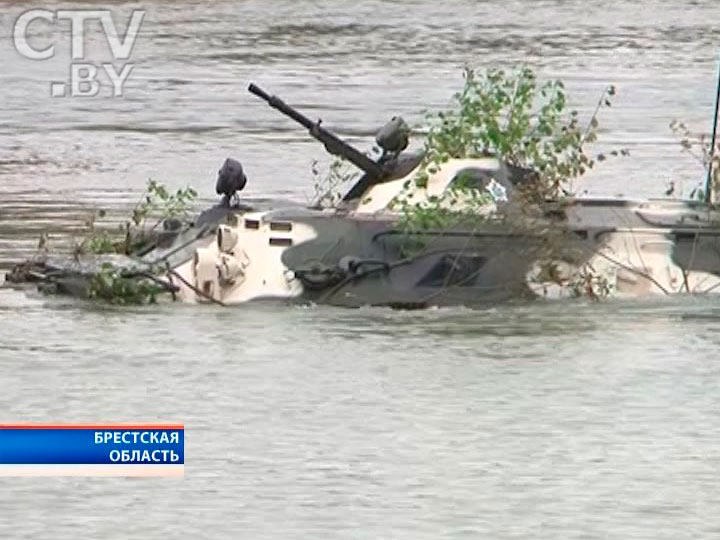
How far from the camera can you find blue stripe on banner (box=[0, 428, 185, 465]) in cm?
1585

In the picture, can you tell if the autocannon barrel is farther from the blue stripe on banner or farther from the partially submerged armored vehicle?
the blue stripe on banner

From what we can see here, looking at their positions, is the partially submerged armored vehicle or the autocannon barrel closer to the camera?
the partially submerged armored vehicle

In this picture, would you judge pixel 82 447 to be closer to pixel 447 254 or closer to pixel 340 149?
pixel 447 254

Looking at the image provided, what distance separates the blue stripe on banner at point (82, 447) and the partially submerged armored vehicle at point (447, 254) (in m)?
4.67

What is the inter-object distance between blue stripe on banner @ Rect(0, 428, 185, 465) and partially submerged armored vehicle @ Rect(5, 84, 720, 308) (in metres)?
4.67

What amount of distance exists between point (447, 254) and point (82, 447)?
668 cm

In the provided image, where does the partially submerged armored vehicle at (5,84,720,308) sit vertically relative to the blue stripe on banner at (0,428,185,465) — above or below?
above

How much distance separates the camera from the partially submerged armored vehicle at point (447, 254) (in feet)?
73.3

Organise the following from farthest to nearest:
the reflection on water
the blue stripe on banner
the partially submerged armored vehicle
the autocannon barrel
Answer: the autocannon barrel, the partially submerged armored vehicle, the reflection on water, the blue stripe on banner

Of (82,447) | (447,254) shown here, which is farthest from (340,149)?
(82,447)

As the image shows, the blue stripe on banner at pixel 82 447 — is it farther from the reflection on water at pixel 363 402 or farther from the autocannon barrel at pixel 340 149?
the autocannon barrel at pixel 340 149

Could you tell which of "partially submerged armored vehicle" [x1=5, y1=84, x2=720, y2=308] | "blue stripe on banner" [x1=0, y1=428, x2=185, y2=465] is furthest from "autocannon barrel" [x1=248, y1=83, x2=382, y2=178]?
"blue stripe on banner" [x1=0, y1=428, x2=185, y2=465]

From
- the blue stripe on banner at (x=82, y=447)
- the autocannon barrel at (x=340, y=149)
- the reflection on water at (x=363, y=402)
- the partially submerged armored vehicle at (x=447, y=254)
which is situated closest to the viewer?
the blue stripe on banner at (x=82, y=447)

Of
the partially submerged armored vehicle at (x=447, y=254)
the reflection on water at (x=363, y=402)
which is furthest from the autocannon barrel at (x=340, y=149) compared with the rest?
the reflection on water at (x=363, y=402)
